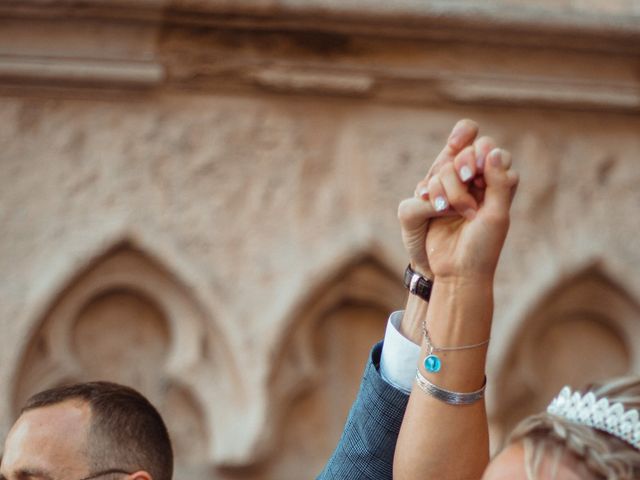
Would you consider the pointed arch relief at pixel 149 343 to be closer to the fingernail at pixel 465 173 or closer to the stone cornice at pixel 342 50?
the stone cornice at pixel 342 50

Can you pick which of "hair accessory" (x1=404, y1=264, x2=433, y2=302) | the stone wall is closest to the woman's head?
"hair accessory" (x1=404, y1=264, x2=433, y2=302)

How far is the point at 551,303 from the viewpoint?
2371 mm

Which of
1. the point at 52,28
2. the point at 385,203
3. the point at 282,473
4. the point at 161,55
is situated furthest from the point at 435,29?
the point at 282,473

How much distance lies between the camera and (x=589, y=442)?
95 cm

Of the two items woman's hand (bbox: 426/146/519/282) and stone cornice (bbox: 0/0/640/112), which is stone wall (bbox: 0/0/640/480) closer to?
stone cornice (bbox: 0/0/640/112)

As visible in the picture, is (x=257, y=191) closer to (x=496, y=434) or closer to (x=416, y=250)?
(x=496, y=434)

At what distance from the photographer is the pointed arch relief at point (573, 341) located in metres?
2.34

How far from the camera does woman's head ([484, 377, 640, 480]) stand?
0.94 metres

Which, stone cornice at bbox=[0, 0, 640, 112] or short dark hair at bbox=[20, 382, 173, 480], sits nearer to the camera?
short dark hair at bbox=[20, 382, 173, 480]

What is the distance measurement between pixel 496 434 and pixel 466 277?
1139 millimetres

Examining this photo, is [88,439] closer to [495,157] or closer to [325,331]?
[495,157]

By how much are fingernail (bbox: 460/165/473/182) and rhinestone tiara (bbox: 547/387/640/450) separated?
0.22 m

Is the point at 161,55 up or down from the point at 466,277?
up

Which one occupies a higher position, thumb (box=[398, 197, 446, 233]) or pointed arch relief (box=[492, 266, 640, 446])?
thumb (box=[398, 197, 446, 233])
